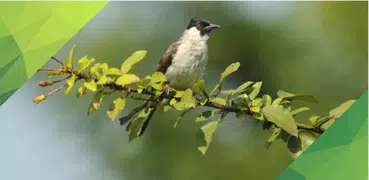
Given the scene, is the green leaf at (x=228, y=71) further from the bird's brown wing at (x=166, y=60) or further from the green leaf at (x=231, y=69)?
the bird's brown wing at (x=166, y=60)

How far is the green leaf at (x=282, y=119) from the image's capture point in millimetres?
1400

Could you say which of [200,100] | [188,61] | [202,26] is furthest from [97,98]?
[202,26]

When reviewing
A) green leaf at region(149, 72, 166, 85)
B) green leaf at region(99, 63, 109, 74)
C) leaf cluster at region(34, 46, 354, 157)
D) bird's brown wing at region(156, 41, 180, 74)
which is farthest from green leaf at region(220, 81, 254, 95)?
bird's brown wing at region(156, 41, 180, 74)

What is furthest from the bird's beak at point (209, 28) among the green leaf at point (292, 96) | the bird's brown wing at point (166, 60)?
the green leaf at point (292, 96)

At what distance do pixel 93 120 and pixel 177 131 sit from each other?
622 mm

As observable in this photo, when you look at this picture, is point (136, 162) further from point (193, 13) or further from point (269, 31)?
point (269, 31)

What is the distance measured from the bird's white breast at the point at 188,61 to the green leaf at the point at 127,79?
1169 millimetres

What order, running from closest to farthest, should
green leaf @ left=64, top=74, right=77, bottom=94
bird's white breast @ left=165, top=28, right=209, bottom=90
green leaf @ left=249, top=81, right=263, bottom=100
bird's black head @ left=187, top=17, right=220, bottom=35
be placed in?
1. green leaf @ left=64, top=74, right=77, bottom=94
2. green leaf @ left=249, top=81, right=263, bottom=100
3. bird's white breast @ left=165, top=28, right=209, bottom=90
4. bird's black head @ left=187, top=17, right=220, bottom=35

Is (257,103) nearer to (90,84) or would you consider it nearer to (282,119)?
(282,119)

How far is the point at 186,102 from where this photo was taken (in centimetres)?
146

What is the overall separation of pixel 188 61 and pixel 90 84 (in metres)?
1.34

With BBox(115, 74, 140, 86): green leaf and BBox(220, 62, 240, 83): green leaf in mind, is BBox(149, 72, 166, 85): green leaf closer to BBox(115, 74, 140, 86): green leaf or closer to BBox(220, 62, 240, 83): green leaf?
BBox(115, 74, 140, 86): green leaf

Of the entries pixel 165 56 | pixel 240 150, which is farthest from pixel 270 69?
pixel 165 56

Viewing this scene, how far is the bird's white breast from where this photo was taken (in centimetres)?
268
